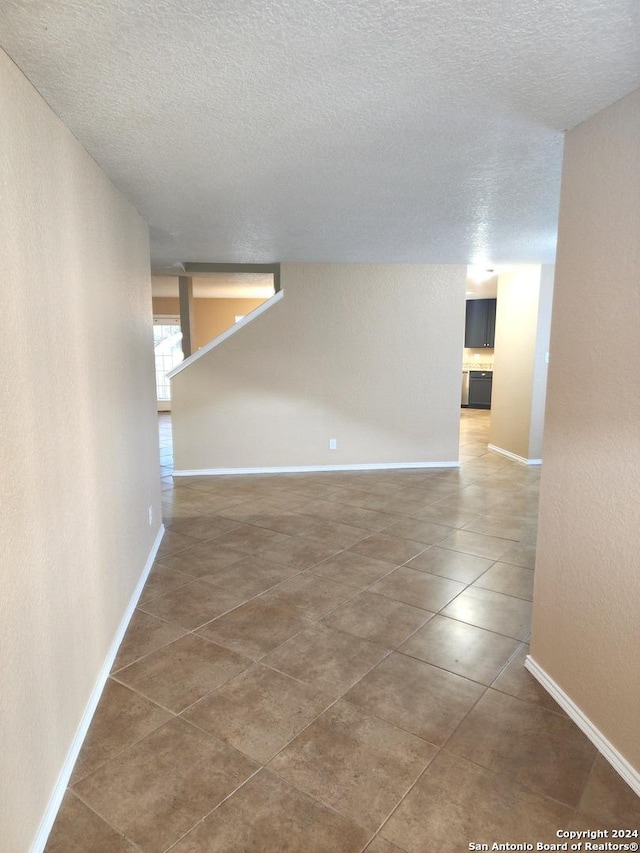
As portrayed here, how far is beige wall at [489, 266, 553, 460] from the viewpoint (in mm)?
6023

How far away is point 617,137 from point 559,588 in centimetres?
166

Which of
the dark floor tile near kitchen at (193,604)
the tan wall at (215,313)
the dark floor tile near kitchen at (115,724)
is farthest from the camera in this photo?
the tan wall at (215,313)

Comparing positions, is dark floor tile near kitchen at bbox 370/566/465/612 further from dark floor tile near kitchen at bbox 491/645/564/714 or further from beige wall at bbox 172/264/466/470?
beige wall at bbox 172/264/466/470

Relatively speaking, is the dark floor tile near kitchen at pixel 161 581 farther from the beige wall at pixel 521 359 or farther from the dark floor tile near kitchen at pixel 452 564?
the beige wall at pixel 521 359

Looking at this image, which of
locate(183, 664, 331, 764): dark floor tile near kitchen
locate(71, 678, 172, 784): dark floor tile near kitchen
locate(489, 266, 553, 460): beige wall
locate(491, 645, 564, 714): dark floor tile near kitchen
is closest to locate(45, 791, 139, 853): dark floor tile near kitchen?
locate(71, 678, 172, 784): dark floor tile near kitchen

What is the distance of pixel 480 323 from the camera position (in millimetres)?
10945

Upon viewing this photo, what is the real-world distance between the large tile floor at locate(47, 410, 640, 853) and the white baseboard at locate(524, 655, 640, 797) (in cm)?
3

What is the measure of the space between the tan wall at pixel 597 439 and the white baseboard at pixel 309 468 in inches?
152

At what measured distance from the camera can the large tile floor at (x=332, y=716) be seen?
155 cm

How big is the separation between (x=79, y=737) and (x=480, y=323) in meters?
10.6

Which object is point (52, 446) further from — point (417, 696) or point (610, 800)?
point (610, 800)

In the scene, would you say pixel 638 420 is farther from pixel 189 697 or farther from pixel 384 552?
pixel 384 552

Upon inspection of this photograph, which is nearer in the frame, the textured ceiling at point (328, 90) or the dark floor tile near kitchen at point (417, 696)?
the textured ceiling at point (328, 90)

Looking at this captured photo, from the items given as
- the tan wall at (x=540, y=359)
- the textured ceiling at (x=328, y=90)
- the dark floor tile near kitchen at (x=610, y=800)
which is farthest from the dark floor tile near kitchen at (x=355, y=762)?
the tan wall at (x=540, y=359)
